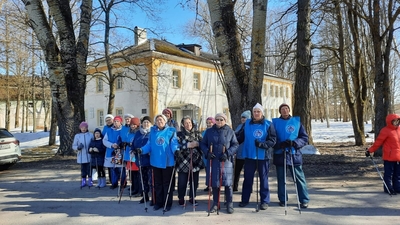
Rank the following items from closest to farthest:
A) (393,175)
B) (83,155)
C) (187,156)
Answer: (187,156)
(393,175)
(83,155)

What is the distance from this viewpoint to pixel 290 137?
5.55 m

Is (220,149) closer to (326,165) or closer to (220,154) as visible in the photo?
(220,154)

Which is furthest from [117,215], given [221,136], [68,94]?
[68,94]

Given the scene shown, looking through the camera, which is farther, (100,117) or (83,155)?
(100,117)

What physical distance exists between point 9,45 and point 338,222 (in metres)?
24.5

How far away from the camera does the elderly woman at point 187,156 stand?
5703mm

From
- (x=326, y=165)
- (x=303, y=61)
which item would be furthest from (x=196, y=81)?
(x=326, y=165)

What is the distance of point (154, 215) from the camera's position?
5.20m

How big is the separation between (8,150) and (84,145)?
4.04 meters

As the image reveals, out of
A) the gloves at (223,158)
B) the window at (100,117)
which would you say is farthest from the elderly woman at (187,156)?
the window at (100,117)

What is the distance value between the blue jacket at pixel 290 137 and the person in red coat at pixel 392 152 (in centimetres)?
186

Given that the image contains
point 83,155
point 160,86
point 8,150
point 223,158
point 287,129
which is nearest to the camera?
point 223,158

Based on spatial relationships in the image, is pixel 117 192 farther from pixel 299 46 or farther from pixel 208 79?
pixel 208 79

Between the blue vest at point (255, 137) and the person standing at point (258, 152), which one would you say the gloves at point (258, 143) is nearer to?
the person standing at point (258, 152)
